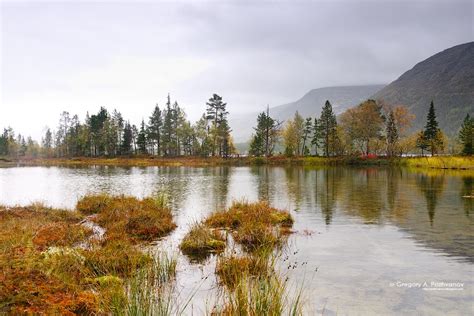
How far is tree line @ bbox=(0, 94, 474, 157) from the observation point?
96.4 m

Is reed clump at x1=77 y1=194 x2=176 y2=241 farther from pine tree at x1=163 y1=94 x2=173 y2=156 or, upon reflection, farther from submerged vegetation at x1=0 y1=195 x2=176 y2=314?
pine tree at x1=163 y1=94 x2=173 y2=156

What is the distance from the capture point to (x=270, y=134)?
108500 mm

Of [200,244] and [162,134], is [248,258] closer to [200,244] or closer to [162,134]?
[200,244]

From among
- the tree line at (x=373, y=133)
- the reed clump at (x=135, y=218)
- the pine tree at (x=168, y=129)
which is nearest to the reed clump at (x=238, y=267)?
the reed clump at (x=135, y=218)

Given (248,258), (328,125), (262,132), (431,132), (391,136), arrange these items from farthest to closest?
(262,132) < (328,125) < (431,132) < (391,136) < (248,258)

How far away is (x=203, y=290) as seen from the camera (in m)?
9.93

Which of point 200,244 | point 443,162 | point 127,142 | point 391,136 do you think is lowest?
point 200,244

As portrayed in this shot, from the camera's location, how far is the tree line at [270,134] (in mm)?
96438

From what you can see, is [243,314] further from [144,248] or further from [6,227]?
[6,227]

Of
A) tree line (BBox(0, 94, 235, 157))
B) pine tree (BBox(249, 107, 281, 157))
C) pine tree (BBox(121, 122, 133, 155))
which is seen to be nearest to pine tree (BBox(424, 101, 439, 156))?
pine tree (BBox(249, 107, 281, 157))

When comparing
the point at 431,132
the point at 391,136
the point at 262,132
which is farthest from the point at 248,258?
the point at 262,132

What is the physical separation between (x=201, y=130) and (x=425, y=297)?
359ft

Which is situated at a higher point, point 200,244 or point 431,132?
point 431,132

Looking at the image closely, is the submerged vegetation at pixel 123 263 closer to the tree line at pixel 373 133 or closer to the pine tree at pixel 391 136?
the tree line at pixel 373 133
